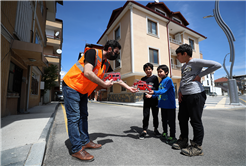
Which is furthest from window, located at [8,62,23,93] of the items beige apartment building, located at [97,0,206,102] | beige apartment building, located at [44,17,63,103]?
beige apartment building, located at [44,17,63,103]

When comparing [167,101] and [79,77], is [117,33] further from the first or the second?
[79,77]

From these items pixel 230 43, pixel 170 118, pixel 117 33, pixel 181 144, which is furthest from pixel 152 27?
pixel 181 144

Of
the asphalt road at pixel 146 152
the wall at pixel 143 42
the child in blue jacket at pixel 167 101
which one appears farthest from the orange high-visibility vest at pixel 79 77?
the wall at pixel 143 42

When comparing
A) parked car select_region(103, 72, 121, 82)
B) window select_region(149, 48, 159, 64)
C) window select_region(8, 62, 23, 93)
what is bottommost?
parked car select_region(103, 72, 121, 82)

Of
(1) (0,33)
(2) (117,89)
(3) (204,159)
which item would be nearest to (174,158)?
(3) (204,159)

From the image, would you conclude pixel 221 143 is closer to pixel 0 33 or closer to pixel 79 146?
pixel 79 146

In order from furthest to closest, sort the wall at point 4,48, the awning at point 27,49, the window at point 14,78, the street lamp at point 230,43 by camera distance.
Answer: the street lamp at point 230,43
the window at point 14,78
the awning at point 27,49
the wall at point 4,48

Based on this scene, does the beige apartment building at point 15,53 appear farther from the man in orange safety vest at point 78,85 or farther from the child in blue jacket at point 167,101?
the child in blue jacket at point 167,101

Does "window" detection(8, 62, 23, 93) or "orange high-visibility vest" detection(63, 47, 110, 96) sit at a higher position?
"window" detection(8, 62, 23, 93)

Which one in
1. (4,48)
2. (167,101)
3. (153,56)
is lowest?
(167,101)

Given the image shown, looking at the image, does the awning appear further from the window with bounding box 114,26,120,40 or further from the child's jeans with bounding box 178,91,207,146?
the window with bounding box 114,26,120,40

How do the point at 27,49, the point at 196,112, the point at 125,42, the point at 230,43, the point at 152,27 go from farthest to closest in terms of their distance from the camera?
the point at 152,27, the point at 125,42, the point at 230,43, the point at 27,49, the point at 196,112

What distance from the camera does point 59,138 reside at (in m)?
2.90

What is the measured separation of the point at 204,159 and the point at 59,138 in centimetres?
290
